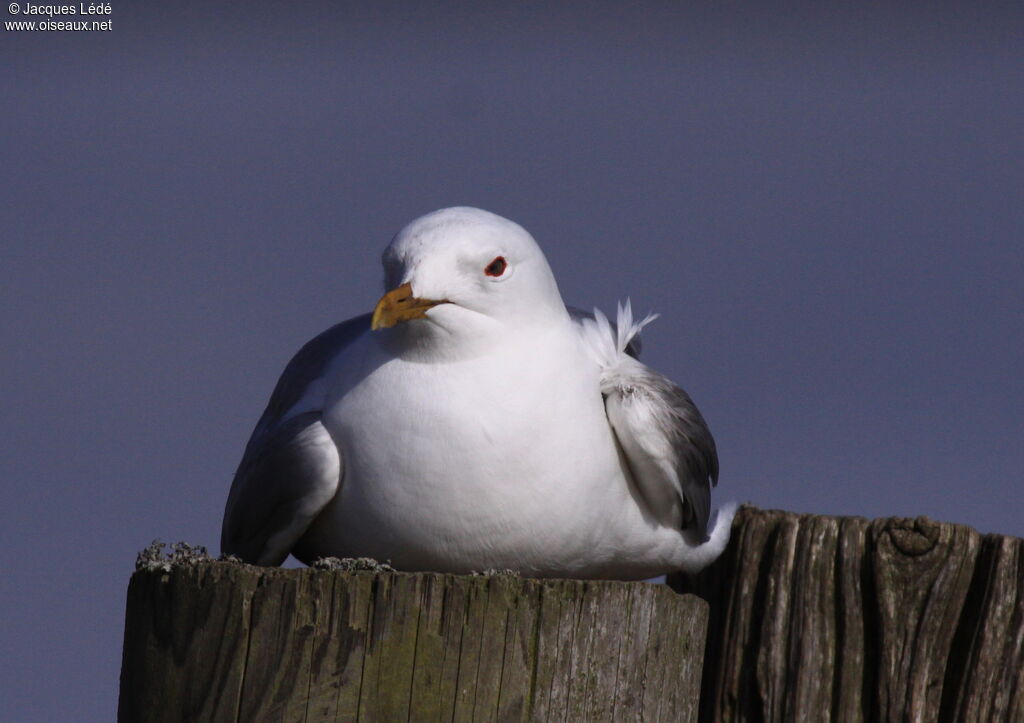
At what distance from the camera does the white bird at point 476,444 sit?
5297mm

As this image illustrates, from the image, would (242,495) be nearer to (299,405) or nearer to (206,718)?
(299,405)

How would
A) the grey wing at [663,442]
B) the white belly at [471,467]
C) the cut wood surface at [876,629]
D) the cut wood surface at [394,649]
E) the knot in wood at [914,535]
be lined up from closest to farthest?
the cut wood surface at [394,649] < the cut wood surface at [876,629] < the knot in wood at [914,535] < the white belly at [471,467] < the grey wing at [663,442]

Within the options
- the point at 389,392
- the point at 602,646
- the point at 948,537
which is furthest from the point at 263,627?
the point at 948,537

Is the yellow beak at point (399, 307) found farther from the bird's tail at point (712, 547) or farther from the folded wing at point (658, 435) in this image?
the bird's tail at point (712, 547)

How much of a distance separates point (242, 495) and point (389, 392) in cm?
82

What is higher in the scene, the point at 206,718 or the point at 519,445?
the point at 519,445

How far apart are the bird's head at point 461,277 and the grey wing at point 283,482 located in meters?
0.55

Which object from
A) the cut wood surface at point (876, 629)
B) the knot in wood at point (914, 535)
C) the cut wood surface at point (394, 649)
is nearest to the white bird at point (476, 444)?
the cut wood surface at point (876, 629)

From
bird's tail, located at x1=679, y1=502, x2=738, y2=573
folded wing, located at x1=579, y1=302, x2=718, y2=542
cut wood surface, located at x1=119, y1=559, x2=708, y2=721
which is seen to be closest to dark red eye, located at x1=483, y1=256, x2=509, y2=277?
folded wing, located at x1=579, y1=302, x2=718, y2=542

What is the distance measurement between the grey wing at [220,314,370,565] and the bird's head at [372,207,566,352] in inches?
21.8

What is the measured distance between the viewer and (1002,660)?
15.8ft

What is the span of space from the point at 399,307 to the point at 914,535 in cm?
202

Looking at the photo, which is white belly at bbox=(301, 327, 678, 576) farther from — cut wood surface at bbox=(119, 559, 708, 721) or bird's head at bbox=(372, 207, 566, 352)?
cut wood surface at bbox=(119, 559, 708, 721)

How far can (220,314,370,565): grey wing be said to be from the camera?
5453 millimetres
